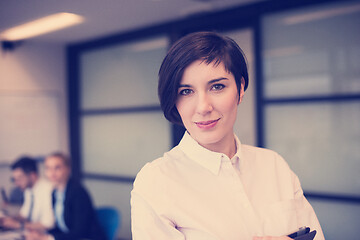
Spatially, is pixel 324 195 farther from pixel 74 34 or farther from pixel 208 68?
pixel 74 34

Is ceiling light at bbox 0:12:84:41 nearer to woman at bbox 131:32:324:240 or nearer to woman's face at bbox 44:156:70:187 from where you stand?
woman at bbox 131:32:324:240

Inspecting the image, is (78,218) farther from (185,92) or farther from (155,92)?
(185,92)

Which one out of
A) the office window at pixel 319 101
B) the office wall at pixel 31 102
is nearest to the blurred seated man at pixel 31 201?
the office wall at pixel 31 102

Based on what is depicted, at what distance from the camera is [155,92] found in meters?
1.50

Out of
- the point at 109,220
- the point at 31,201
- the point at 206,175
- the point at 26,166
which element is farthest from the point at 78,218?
the point at 206,175

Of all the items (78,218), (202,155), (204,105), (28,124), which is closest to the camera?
(204,105)

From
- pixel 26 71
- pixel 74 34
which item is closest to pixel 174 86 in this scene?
pixel 74 34

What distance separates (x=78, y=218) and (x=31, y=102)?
6.88ft

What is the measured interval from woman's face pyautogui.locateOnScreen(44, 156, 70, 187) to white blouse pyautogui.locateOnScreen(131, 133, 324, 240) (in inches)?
77.9

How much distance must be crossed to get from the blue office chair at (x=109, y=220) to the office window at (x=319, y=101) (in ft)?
4.35

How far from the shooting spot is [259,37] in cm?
274

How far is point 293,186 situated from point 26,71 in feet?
12.3

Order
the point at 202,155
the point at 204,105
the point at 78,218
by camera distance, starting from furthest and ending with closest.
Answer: the point at 78,218, the point at 202,155, the point at 204,105

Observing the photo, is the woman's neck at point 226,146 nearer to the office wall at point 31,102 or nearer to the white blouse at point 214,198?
the white blouse at point 214,198
